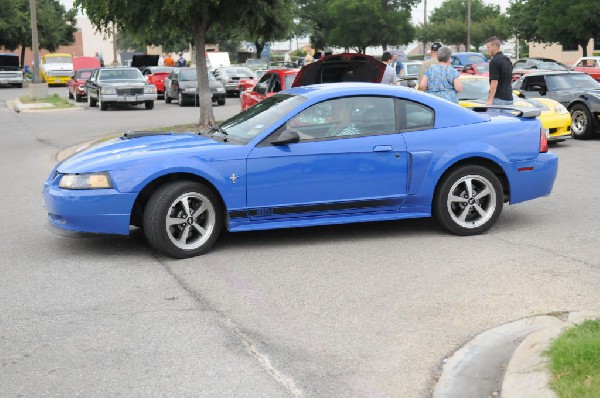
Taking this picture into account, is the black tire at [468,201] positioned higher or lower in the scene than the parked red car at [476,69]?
lower

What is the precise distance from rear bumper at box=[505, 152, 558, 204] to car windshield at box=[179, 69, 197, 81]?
2396 cm

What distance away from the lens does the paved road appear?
15.3 feet

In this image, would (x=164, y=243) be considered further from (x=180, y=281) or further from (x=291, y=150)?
(x=291, y=150)

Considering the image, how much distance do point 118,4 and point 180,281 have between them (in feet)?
42.2

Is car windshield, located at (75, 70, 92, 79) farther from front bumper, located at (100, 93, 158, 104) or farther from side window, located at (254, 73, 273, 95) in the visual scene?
side window, located at (254, 73, 273, 95)

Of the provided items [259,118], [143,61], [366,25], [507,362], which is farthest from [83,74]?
[366,25]

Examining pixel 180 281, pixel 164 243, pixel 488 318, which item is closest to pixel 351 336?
pixel 488 318

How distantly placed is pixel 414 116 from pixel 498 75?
5.46 metres

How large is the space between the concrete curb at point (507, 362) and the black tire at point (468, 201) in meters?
2.53

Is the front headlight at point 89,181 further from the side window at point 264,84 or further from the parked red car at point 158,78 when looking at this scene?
the parked red car at point 158,78

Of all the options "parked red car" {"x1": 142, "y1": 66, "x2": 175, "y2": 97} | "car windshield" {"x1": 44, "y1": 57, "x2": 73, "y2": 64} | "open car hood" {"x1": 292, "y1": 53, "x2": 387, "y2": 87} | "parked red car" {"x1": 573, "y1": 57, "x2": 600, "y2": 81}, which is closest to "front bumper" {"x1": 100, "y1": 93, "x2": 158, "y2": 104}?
"parked red car" {"x1": 142, "y1": 66, "x2": 175, "y2": 97}

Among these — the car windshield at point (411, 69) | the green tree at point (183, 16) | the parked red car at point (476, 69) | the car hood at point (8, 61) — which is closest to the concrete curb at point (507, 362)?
the green tree at point (183, 16)

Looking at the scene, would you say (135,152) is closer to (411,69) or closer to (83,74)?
(411,69)

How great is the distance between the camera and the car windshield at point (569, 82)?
1709cm
